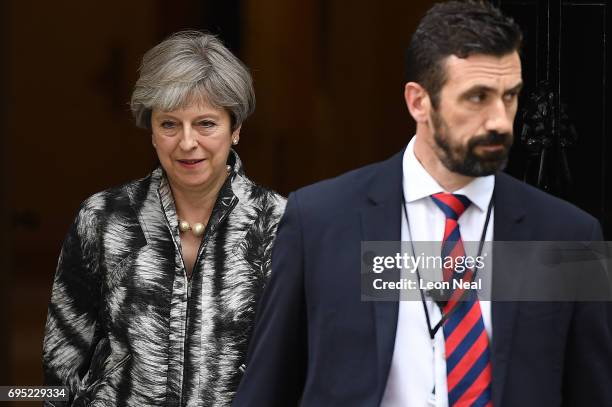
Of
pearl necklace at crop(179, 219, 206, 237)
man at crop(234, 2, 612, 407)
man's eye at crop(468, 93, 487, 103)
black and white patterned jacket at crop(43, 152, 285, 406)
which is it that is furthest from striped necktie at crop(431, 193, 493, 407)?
pearl necklace at crop(179, 219, 206, 237)

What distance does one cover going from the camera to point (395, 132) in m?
5.41

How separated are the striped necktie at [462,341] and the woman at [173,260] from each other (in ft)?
3.25

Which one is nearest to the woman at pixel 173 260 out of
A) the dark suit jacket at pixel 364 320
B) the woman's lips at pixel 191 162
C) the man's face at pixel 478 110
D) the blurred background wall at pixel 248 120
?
the woman's lips at pixel 191 162

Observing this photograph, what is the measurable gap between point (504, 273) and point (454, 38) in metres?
0.59

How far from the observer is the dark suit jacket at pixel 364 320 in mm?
3404

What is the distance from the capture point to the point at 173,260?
4.37m

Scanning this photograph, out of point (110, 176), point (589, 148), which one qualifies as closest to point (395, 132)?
point (589, 148)

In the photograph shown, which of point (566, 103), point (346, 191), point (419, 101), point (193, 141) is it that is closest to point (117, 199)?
point (193, 141)

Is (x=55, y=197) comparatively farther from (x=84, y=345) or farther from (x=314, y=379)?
(x=314, y=379)

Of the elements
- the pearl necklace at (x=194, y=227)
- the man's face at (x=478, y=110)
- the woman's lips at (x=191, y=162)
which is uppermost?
the man's face at (x=478, y=110)

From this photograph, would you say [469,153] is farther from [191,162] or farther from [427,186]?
[191,162]

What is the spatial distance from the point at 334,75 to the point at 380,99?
0.20 m

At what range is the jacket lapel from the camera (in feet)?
11.2

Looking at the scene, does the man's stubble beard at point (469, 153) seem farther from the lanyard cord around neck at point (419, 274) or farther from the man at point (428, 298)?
the lanyard cord around neck at point (419, 274)
